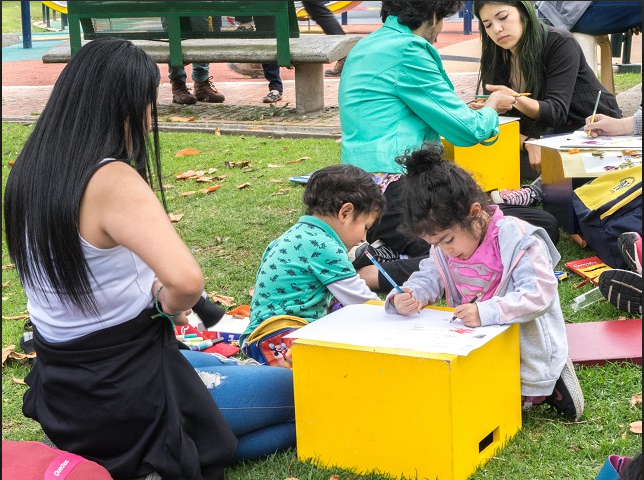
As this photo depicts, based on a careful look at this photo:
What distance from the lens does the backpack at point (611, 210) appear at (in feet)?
13.6

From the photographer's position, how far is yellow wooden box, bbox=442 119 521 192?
16.7ft

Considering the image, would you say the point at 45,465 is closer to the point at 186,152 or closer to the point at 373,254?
the point at 373,254

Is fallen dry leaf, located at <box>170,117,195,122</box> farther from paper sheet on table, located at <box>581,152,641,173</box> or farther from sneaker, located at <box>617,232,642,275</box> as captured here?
sneaker, located at <box>617,232,642,275</box>

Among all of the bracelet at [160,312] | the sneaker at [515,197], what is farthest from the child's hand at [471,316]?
the sneaker at [515,197]

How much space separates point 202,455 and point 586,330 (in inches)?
65.6

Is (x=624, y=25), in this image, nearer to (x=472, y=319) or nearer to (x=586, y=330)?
(x=586, y=330)

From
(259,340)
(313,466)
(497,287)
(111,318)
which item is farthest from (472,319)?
(111,318)

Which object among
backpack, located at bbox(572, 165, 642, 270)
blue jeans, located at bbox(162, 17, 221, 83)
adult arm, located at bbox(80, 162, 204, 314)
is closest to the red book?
backpack, located at bbox(572, 165, 642, 270)

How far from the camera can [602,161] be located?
4.39 meters

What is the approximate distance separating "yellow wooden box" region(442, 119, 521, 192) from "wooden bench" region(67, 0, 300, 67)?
3210 mm

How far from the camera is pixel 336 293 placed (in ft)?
10.8

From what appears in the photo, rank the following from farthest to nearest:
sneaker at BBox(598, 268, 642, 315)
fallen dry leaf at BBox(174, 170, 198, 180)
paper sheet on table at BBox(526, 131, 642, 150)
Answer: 1. fallen dry leaf at BBox(174, 170, 198, 180)
2. paper sheet on table at BBox(526, 131, 642, 150)
3. sneaker at BBox(598, 268, 642, 315)

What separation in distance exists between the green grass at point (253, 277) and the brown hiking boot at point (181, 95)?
1.46m

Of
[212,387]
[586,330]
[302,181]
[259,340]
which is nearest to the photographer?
[212,387]
